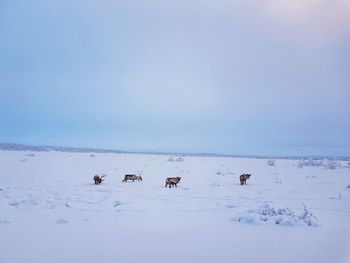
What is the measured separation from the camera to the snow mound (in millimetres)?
8469

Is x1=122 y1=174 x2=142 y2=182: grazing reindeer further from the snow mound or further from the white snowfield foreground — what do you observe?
the snow mound

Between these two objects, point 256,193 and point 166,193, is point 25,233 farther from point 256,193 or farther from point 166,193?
point 256,193

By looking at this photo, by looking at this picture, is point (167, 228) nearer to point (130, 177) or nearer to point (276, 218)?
point (276, 218)

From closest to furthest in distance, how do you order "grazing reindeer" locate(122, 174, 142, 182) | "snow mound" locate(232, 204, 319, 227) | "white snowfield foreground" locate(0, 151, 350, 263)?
1. "white snowfield foreground" locate(0, 151, 350, 263)
2. "snow mound" locate(232, 204, 319, 227)
3. "grazing reindeer" locate(122, 174, 142, 182)

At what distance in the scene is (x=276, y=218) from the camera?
8.73 m

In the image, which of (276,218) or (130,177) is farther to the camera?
(130,177)

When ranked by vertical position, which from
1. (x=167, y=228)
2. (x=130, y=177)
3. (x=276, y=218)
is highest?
(x=130, y=177)

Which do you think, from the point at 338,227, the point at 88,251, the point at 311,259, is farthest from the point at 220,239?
the point at 338,227

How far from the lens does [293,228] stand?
815cm

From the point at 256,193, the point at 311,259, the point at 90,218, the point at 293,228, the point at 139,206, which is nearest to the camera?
the point at 311,259

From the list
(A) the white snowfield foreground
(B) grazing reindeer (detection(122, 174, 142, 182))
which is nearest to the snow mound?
(A) the white snowfield foreground

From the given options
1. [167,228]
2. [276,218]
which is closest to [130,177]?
[167,228]

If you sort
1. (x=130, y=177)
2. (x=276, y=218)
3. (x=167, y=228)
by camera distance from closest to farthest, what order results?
(x=167, y=228)
(x=276, y=218)
(x=130, y=177)

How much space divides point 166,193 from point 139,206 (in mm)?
3139
